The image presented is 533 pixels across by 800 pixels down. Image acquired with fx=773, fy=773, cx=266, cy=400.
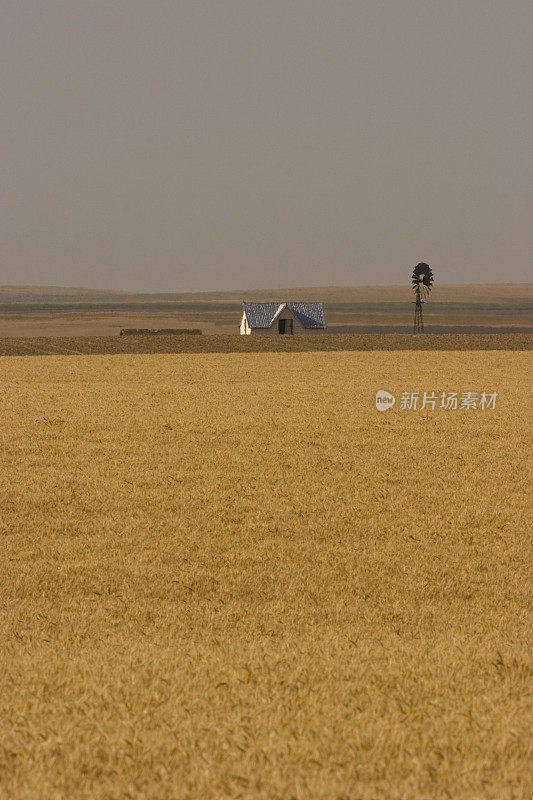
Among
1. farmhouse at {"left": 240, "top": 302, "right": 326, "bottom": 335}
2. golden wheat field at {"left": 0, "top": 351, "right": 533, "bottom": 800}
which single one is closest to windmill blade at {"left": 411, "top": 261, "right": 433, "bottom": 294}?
farmhouse at {"left": 240, "top": 302, "right": 326, "bottom": 335}

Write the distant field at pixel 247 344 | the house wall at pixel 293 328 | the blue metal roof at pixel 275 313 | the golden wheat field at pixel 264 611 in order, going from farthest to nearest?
the blue metal roof at pixel 275 313, the house wall at pixel 293 328, the distant field at pixel 247 344, the golden wheat field at pixel 264 611

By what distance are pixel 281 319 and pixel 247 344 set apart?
23678mm

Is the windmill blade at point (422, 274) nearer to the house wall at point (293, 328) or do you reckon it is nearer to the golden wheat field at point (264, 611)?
the house wall at point (293, 328)

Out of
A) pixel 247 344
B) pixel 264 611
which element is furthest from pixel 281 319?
pixel 264 611

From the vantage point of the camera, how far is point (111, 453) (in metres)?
15.5

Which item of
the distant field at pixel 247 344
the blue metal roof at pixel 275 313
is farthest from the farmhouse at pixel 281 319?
the distant field at pixel 247 344

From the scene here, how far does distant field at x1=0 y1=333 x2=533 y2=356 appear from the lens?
55.2 metres

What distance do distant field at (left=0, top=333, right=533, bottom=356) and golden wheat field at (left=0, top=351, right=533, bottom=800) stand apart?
37.4 meters

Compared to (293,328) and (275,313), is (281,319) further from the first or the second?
(293,328)

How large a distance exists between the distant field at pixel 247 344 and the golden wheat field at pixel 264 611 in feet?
123

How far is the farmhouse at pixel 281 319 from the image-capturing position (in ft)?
263

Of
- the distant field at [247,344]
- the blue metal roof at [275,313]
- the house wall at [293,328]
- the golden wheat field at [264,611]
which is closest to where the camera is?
the golden wheat field at [264,611]

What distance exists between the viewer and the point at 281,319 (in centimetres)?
8106

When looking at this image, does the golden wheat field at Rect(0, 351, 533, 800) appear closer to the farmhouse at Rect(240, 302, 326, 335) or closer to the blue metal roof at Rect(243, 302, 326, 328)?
the farmhouse at Rect(240, 302, 326, 335)
